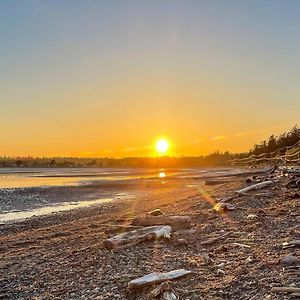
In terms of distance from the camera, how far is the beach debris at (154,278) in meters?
7.59

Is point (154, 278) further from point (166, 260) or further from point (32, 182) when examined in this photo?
point (32, 182)

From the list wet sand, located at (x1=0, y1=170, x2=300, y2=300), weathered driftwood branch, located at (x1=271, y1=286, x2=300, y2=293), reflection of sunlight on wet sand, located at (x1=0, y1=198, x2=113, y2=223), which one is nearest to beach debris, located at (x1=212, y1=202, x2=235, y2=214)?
wet sand, located at (x1=0, y1=170, x2=300, y2=300)

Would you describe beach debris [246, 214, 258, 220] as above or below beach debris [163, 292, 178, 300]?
above

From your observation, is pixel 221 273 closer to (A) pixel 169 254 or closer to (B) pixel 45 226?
(A) pixel 169 254

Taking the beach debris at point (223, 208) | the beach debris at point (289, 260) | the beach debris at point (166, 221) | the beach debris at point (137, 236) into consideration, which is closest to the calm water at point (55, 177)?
the beach debris at point (223, 208)

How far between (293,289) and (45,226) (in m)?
12.6

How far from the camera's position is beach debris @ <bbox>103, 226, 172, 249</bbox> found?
10.7 metres

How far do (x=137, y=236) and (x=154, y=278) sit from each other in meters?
3.39

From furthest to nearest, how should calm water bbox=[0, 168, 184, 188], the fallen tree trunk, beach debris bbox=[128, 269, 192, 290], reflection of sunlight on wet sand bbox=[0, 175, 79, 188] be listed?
calm water bbox=[0, 168, 184, 188]
reflection of sunlight on wet sand bbox=[0, 175, 79, 188]
beach debris bbox=[128, 269, 192, 290]
the fallen tree trunk

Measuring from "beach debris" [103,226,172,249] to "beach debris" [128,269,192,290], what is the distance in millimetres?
2800

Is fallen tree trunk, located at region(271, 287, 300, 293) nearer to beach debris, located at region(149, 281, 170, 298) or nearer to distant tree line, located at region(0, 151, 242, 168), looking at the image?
beach debris, located at region(149, 281, 170, 298)

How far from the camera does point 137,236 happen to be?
11.1m

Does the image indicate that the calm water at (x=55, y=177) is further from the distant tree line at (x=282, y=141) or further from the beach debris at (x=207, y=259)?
the beach debris at (x=207, y=259)

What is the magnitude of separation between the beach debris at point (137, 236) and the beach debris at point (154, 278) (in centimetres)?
280
